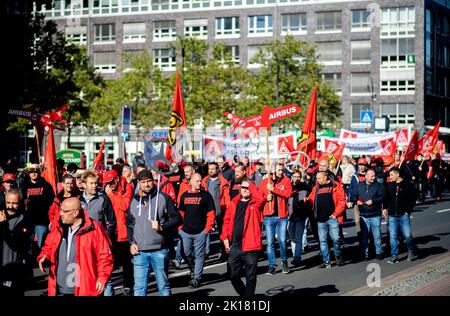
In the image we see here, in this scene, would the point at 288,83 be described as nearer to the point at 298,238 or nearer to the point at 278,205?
the point at 298,238

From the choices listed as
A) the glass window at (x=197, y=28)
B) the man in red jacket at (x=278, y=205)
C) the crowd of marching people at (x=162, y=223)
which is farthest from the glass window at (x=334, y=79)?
the man in red jacket at (x=278, y=205)

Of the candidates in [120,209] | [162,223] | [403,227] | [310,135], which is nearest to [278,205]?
[403,227]

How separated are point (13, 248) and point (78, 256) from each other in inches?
46.3

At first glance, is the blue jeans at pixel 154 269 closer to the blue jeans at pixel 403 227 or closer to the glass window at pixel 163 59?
the blue jeans at pixel 403 227

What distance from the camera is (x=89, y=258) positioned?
6781 mm

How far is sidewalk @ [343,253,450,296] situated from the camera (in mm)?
9617

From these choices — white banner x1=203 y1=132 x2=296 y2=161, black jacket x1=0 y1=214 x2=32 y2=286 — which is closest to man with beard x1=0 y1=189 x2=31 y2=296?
black jacket x1=0 y1=214 x2=32 y2=286

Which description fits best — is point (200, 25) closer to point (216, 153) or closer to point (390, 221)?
point (216, 153)

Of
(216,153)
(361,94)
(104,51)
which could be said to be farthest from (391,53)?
(216,153)

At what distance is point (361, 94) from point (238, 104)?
1412cm

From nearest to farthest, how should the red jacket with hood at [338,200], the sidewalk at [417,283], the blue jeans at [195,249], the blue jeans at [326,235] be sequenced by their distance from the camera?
1. the sidewalk at [417,283]
2. the blue jeans at [195,249]
3. the blue jeans at [326,235]
4. the red jacket with hood at [338,200]

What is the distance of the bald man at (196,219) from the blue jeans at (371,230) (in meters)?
3.78

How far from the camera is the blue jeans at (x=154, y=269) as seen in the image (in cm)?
866
